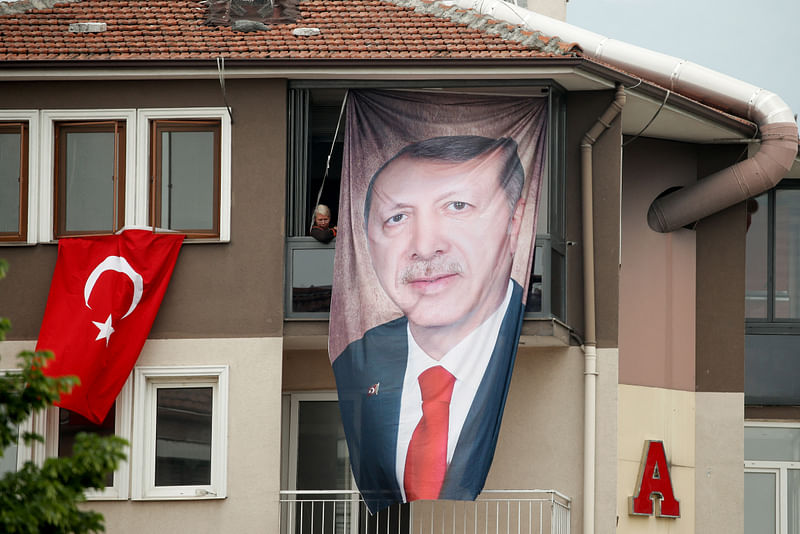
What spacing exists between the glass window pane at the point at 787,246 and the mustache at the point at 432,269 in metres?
7.95

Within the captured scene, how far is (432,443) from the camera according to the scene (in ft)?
69.2

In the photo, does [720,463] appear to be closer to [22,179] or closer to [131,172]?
[131,172]

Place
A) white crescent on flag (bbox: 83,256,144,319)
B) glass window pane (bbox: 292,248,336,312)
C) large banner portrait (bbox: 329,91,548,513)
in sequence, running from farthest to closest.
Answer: glass window pane (bbox: 292,248,336,312), white crescent on flag (bbox: 83,256,144,319), large banner portrait (bbox: 329,91,548,513)

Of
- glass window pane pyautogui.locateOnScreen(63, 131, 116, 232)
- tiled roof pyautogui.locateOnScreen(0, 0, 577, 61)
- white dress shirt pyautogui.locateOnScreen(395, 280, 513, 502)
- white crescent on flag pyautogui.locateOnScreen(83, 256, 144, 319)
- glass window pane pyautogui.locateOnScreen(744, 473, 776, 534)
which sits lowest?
glass window pane pyautogui.locateOnScreen(744, 473, 776, 534)

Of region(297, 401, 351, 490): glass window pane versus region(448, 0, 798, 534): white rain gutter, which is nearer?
region(297, 401, 351, 490): glass window pane

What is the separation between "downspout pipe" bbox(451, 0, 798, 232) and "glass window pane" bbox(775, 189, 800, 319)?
3.20 meters

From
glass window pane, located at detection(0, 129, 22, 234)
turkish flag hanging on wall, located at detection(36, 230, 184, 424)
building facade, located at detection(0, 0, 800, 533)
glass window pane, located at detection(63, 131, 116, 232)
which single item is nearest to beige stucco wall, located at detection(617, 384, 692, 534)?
building facade, located at detection(0, 0, 800, 533)

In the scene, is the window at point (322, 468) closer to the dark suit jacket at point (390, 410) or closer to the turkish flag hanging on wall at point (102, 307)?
the dark suit jacket at point (390, 410)

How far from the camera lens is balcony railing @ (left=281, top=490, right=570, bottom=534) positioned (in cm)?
2188

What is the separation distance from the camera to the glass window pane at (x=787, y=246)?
27.4 metres

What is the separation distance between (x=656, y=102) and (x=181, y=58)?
6.70 meters

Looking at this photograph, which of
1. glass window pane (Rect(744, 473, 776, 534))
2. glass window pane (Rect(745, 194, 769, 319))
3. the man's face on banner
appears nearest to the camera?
the man's face on banner

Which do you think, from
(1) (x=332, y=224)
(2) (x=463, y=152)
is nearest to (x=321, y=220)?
(1) (x=332, y=224)

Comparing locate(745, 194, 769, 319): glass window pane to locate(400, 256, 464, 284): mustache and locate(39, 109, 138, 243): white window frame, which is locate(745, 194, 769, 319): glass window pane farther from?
locate(39, 109, 138, 243): white window frame
